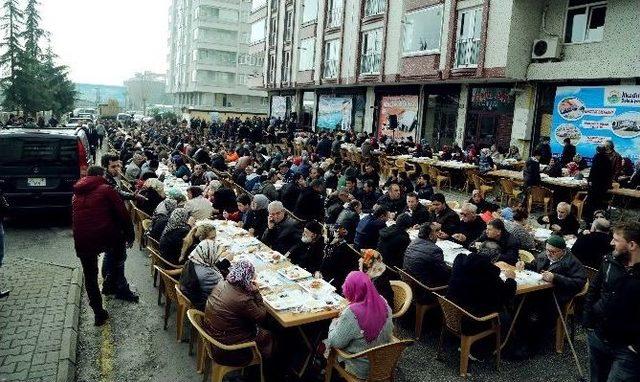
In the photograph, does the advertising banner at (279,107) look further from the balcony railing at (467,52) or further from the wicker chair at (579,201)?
the wicker chair at (579,201)

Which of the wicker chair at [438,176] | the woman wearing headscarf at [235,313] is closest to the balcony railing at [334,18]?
the wicker chair at [438,176]

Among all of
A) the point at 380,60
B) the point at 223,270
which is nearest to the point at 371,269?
the point at 223,270

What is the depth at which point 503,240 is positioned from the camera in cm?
721

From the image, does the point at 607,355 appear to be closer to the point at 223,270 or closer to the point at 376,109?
the point at 223,270

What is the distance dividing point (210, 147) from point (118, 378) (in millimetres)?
16500

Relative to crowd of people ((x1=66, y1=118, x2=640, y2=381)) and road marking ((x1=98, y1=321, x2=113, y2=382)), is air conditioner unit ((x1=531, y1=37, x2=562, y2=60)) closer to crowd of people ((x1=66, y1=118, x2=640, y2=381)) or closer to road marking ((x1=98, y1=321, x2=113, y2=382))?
crowd of people ((x1=66, y1=118, x2=640, y2=381))

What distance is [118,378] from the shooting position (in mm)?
5062

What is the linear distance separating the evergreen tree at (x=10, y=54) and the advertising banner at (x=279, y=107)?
19324 millimetres

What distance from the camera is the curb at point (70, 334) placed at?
4.91 meters

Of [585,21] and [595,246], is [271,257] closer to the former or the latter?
[595,246]

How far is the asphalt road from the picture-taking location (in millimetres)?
5227

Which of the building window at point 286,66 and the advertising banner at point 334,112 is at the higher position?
the building window at point 286,66

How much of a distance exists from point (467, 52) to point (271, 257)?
1648cm

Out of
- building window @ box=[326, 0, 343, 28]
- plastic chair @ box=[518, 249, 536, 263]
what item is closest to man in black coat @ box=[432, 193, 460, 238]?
plastic chair @ box=[518, 249, 536, 263]
